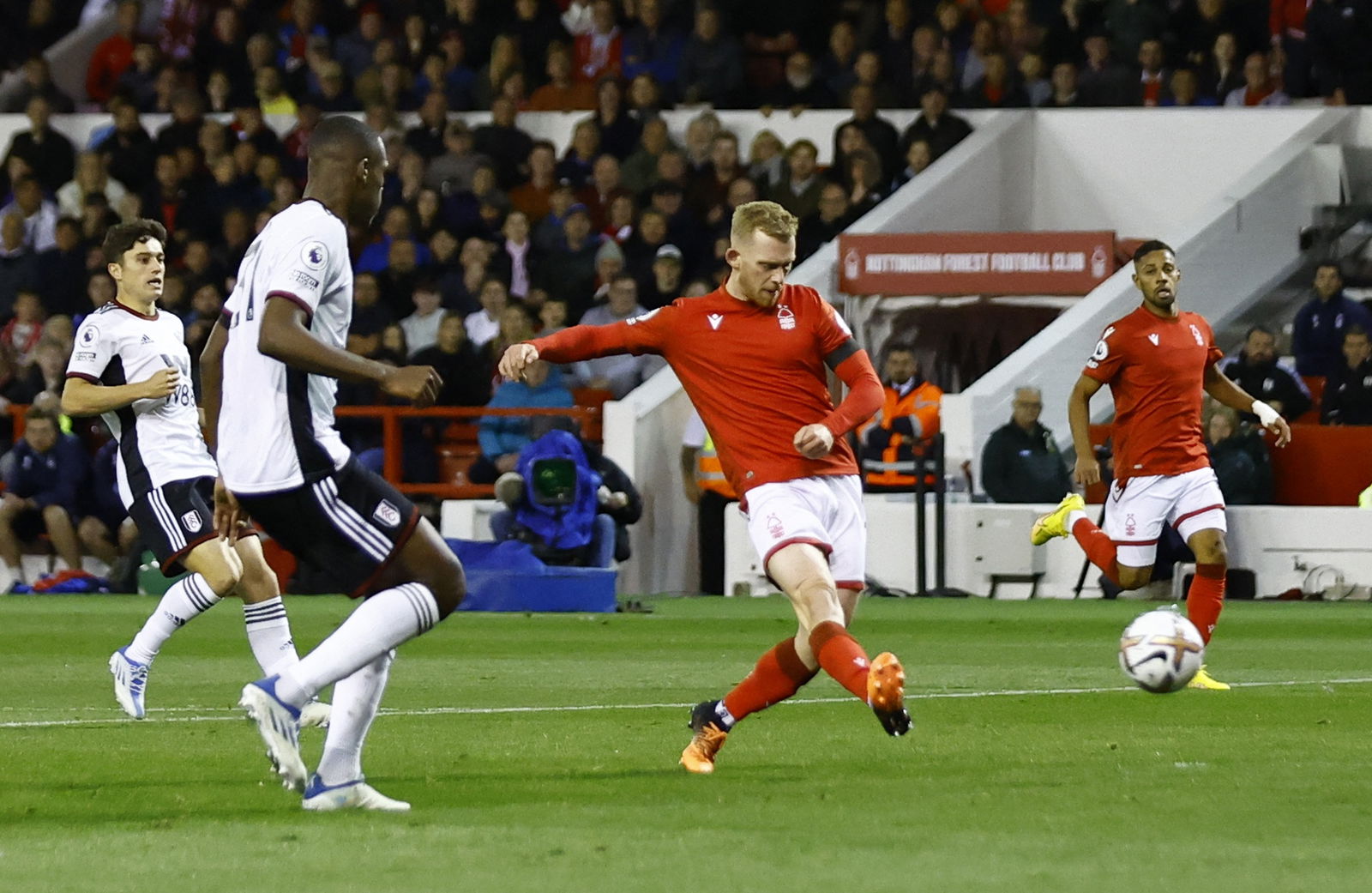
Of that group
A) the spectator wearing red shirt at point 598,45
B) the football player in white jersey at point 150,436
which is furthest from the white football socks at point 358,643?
the spectator wearing red shirt at point 598,45

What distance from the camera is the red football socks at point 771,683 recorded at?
8289 millimetres

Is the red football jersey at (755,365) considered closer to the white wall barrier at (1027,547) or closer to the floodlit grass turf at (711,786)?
the floodlit grass turf at (711,786)

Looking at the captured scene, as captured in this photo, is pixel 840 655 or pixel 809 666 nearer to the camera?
pixel 840 655

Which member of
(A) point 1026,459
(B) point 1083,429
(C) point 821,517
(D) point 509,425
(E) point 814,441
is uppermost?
(D) point 509,425

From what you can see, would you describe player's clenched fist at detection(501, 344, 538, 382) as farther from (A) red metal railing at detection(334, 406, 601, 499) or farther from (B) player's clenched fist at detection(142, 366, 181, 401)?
(A) red metal railing at detection(334, 406, 601, 499)

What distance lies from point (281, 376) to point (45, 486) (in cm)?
1513

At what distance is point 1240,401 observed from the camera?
39.4ft

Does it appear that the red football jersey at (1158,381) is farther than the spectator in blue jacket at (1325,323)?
No

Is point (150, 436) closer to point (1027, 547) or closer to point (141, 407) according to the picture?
point (141, 407)

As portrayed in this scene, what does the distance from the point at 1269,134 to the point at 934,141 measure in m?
3.03

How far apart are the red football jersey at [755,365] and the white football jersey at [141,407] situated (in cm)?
294

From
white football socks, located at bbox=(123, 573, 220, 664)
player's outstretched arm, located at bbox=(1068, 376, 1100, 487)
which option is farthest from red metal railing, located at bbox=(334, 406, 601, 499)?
white football socks, located at bbox=(123, 573, 220, 664)

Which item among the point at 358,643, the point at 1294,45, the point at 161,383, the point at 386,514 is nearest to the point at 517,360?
the point at 386,514

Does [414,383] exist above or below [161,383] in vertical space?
below
